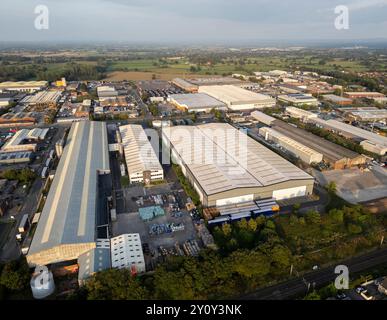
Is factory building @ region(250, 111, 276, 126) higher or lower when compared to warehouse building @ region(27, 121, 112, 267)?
higher

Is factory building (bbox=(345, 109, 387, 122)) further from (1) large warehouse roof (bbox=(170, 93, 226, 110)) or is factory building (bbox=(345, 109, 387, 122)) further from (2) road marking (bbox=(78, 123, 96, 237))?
(2) road marking (bbox=(78, 123, 96, 237))

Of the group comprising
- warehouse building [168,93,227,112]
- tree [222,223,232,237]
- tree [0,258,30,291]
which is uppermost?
warehouse building [168,93,227,112]

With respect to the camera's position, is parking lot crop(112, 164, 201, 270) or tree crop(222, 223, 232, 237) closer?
parking lot crop(112, 164, 201, 270)

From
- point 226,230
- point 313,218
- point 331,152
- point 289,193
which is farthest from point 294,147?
point 226,230

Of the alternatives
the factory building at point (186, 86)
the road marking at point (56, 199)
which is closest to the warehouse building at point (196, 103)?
the factory building at point (186, 86)

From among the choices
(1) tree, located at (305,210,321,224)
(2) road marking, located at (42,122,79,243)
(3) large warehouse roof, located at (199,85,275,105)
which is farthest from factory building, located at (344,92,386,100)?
(2) road marking, located at (42,122,79,243)

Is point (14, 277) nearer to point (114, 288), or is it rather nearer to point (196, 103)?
point (114, 288)
